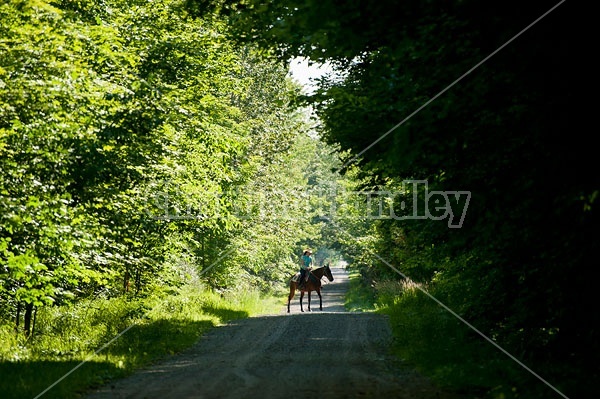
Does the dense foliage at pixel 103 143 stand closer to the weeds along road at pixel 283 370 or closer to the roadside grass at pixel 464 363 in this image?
the weeds along road at pixel 283 370

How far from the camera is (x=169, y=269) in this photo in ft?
76.1

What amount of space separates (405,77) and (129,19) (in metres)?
12.5

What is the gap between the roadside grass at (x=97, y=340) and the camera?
1102 cm

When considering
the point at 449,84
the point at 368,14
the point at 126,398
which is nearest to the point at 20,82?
the point at 126,398

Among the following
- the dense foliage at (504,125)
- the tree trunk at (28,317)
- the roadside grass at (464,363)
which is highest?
the dense foliage at (504,125)

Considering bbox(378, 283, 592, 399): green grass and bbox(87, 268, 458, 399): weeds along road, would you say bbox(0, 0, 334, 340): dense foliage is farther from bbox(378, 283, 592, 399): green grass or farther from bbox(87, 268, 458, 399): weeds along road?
bbox(378, 283, 592, 399): green grass

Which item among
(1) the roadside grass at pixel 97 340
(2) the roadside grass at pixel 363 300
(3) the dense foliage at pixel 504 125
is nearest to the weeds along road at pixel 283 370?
(1) the roadside grass at pixel 97 340

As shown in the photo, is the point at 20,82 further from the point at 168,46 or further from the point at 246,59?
the point at 246,59

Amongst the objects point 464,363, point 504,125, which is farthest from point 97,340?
point 504,125

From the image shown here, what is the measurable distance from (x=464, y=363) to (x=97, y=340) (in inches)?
372

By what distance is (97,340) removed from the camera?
16.5 m

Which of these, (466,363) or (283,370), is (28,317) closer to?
(283,370)

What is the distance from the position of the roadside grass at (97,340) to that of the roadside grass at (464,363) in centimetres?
570

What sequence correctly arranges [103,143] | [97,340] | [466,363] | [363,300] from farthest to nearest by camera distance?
[363,300]
[97,340]
[103,143]
[466,363]
